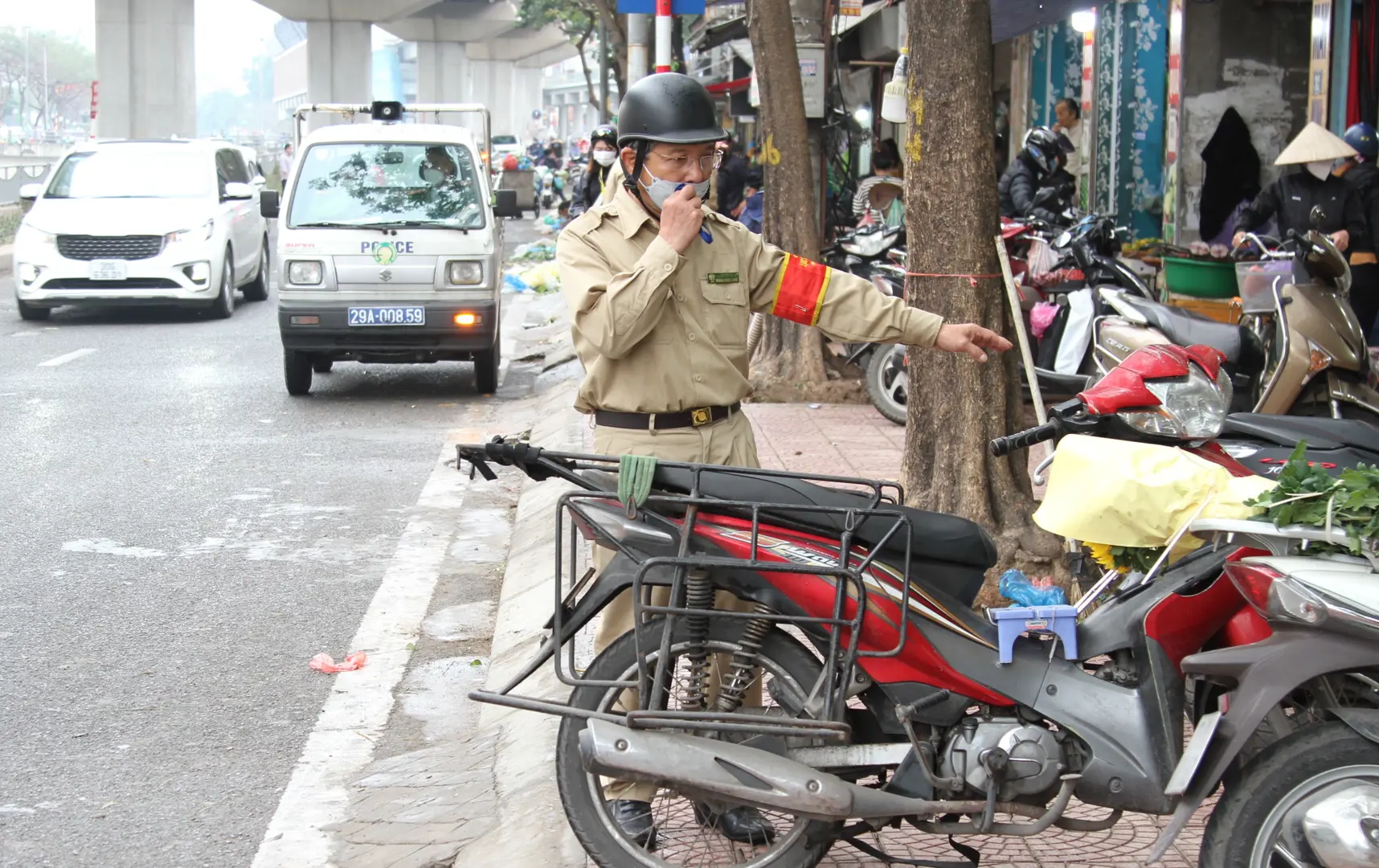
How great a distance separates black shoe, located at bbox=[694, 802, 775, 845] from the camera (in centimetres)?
341

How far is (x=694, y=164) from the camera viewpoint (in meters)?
3.62

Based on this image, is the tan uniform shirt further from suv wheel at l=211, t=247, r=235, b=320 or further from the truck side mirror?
suv wheel at l=211, t=247, r=235, b=320

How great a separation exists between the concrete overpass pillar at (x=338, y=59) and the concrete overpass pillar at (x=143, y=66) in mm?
8091

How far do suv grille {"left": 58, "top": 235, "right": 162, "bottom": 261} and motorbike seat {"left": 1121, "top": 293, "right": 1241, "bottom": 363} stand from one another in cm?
1069

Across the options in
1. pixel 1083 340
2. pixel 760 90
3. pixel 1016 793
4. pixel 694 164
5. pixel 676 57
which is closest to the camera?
pixel 1016 793

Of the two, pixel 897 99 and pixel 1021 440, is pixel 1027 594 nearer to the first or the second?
pixel 1021 440

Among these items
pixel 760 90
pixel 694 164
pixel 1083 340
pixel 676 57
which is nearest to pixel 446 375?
pixel 760 90

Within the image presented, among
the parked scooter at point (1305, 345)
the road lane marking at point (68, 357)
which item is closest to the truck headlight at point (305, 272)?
the road lane marking at point (68, 357)

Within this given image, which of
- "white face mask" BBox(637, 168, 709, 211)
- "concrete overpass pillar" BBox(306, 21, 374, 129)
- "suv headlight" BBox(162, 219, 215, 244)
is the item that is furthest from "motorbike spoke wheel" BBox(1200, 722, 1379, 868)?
"concrete overpass pillar" BBox(306, 21, 374, 129)

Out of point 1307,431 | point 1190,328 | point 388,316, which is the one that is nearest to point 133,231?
point 388,316

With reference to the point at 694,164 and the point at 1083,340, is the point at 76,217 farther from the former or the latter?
the point at 694,164

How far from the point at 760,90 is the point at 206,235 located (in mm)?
6941

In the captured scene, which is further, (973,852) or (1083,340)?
(1083,340)

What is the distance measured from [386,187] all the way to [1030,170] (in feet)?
15.3
